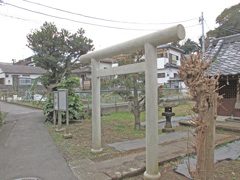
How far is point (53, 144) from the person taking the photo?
5.62 meters

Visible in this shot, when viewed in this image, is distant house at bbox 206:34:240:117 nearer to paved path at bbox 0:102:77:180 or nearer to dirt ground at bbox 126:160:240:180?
dirt ground at bbox 126:160:240:180

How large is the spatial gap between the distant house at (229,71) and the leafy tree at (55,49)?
29.6 ft

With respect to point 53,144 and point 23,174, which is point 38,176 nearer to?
point 23,174

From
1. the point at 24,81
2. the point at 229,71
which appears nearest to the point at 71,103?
A: the point at 229,71

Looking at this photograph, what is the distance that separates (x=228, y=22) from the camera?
25.7 meters

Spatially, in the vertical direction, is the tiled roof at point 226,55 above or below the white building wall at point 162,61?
below

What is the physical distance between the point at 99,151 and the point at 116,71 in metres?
2.19

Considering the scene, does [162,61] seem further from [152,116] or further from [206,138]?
[206,138]

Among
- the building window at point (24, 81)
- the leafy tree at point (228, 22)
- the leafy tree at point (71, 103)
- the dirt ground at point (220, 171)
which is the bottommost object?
the dirt ground at point (220, 171)

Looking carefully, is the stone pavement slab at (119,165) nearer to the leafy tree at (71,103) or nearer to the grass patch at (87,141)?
the grass patch at (87,141)

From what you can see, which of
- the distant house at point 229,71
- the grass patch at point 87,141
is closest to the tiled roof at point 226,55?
the distant house at point 229,71

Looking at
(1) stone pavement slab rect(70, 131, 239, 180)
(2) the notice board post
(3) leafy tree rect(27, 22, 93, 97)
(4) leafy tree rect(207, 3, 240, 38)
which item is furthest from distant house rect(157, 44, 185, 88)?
(1) stone pavement slab rect(70, 131, 239, 180)

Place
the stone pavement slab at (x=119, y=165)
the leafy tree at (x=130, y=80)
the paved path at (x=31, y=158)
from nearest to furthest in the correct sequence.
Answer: the stone pavement slab at (x=119, y=165), the paved path at (x=31, y=158), the leafy tree at (x=130, y=80)

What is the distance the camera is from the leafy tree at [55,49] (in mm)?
12453
